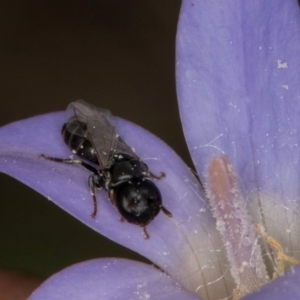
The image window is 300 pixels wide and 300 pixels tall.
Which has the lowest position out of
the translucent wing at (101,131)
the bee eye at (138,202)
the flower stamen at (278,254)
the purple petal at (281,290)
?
the flower stamen at (278,254)

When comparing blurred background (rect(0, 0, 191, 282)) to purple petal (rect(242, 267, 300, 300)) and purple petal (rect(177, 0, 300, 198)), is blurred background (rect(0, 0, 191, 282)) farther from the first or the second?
purple petal (rect(242, 267, 300, 300))

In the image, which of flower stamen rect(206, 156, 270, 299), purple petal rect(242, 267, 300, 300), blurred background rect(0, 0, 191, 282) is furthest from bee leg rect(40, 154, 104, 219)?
blurred background rect(0, 0, 191, 282)

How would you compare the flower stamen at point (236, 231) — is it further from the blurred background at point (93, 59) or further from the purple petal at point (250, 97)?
the blurred background at point (93, 59)

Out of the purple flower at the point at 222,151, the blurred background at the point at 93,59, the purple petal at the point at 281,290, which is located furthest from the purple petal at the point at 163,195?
the blurred background at the point at 93,59

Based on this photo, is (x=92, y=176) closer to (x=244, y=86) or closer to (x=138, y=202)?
(x=138, y=202)

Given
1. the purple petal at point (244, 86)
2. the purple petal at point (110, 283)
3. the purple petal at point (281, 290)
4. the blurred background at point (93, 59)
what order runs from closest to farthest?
the purple petal at point (281, 290) < the purple petal at point (110, 283) < the purple petal at point (244, 86) < the blurred background at point (93, 59)

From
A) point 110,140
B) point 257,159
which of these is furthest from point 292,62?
point 110,140
